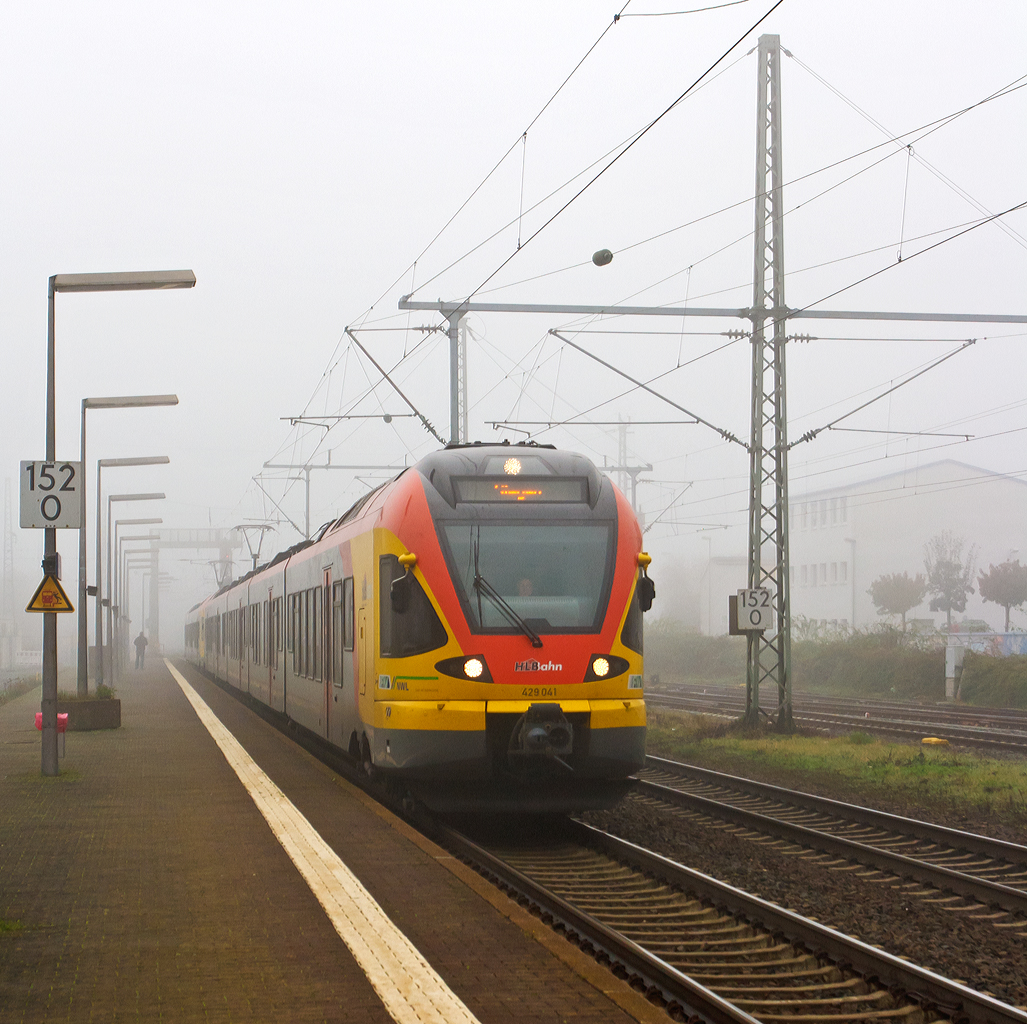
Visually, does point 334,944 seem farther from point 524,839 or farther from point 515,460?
point 515,460

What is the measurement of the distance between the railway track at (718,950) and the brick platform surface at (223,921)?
47 centimetres

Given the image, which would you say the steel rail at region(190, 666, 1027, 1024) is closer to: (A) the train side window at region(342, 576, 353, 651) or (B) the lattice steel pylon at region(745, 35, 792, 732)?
(A) the train side window at region(342, 576, 353, 651)

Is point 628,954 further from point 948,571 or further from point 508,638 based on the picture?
point 948,571

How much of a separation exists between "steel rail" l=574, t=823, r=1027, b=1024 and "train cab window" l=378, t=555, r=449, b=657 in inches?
96.3

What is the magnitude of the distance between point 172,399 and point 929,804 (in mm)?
16437

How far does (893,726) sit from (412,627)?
15.8m

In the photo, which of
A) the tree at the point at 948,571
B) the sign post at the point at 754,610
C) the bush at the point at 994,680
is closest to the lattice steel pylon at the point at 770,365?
the sign post at the point at 754,610

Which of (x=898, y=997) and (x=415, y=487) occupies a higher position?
(x=415, y=487)

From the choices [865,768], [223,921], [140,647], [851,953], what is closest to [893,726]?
[865,768]

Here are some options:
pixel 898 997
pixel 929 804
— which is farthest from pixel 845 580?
pixel 898 997

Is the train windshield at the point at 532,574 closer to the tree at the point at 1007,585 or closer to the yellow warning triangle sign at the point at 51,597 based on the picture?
the yellow warning triangle sign at the point at 51,597

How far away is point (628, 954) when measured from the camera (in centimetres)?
670

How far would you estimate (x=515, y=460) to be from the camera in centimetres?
1156

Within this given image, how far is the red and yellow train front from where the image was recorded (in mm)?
10461
